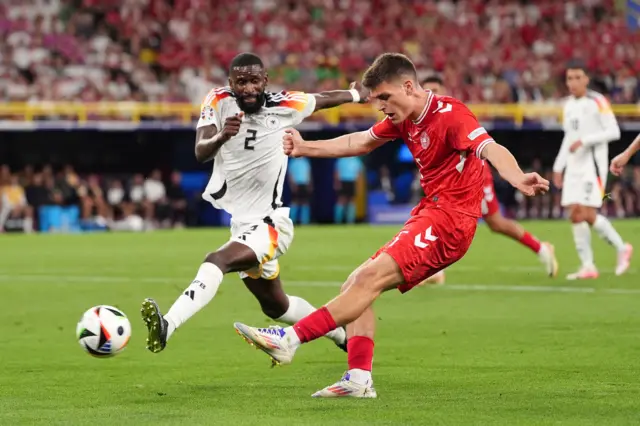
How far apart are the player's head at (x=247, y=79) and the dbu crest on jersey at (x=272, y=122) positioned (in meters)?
0.23

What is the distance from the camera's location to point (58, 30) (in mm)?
31891

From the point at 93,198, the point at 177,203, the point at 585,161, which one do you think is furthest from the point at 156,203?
the point at 585,161

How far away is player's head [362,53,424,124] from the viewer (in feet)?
23.5

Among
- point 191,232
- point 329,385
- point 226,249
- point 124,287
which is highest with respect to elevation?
point 226,249

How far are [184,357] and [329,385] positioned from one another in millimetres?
1880

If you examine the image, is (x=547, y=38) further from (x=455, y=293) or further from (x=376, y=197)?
(x=455, y=293)

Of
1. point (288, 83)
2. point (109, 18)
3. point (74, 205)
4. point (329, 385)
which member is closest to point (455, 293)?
point (329, 385)

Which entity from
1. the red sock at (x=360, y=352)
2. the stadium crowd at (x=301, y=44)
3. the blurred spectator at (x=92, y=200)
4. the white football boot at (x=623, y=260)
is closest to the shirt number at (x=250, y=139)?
the red sock at (x=360, y=352)

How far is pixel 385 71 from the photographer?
7.16 m

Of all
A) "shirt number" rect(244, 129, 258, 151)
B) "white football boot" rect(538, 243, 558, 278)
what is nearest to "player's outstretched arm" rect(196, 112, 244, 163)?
"shirt number" rect(244, 129, 258, 151)

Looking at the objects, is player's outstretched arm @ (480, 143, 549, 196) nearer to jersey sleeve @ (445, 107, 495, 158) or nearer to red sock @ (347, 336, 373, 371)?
jersey sleeve @ (445, 107, 495, 158)

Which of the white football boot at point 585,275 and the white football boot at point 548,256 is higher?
the white football boot at point 548,256

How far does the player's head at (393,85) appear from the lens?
282 inches

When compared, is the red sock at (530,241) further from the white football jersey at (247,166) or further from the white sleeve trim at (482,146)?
the white sleeve trim at (482,146)
